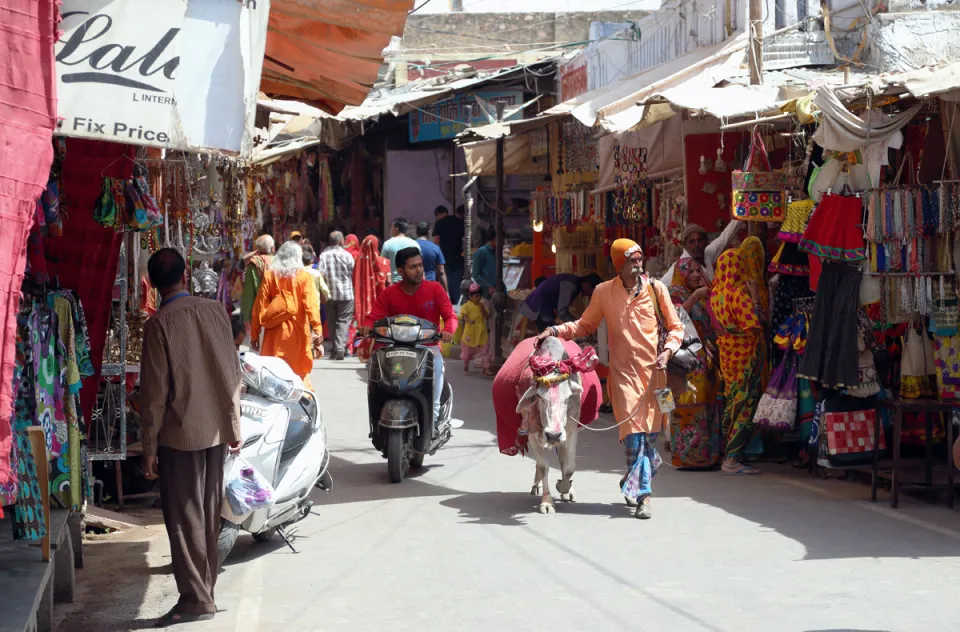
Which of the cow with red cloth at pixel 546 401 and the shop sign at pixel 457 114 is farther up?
the shop sign at pixel 457 114

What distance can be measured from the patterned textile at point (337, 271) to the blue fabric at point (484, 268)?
6.45 ft

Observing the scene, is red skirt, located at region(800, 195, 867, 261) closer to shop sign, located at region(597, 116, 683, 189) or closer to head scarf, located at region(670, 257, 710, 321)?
head scarf, located at region(670, 257, 710, 321)

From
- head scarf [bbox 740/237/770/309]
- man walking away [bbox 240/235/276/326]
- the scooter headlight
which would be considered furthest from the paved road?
man walking away [bbox 240/235/276/326]

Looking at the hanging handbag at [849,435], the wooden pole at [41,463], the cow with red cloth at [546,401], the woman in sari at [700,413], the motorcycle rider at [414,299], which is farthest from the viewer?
the woman in sari at [700,413]

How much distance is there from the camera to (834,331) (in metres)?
9.52

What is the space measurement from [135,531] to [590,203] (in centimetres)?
916

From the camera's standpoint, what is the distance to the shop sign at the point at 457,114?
21500 mm

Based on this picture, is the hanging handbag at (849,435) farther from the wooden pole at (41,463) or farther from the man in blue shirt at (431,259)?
the man in blue shirt at (431,259)

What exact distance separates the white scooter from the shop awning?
177 cm

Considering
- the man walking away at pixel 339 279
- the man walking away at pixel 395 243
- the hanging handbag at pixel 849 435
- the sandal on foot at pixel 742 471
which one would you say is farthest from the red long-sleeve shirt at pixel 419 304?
the man walking away at pixel 339 279

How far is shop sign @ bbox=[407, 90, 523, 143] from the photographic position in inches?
846

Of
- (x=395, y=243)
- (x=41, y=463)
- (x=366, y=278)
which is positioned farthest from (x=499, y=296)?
(x=41, y=463)

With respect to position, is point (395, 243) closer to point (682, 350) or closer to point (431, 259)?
point (431, 259)

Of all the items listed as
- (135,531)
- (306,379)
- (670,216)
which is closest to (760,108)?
(670,216)
